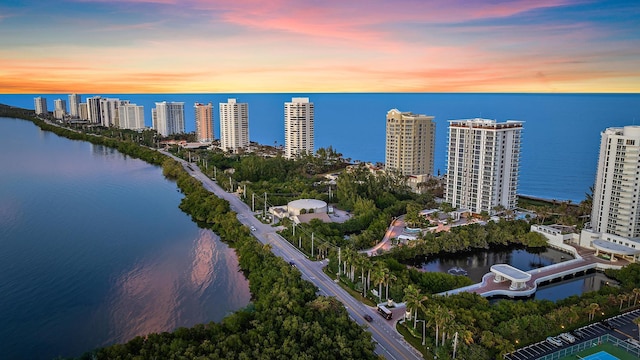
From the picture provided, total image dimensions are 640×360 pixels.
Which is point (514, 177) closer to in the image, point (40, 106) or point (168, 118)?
point (168, 118)

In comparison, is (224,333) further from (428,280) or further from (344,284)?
(428,280)

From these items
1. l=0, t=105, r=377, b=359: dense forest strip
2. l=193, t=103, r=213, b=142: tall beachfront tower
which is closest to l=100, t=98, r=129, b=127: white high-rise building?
l=193, t=103, r=213, b=142: tall beachfront tower

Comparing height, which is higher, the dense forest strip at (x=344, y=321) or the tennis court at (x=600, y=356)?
the dense forest strip at (x=344, y=321)

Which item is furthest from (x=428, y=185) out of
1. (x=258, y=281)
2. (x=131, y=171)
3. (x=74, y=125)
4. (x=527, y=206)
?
(x=74, y=125)

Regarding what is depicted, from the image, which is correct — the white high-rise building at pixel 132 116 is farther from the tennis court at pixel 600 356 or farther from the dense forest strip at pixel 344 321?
the tennis court at pixel 600 356

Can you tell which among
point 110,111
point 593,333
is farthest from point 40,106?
point 593,333

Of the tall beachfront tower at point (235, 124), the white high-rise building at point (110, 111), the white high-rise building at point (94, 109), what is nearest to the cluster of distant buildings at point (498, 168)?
the tall beachfront tower at point (235, 124)

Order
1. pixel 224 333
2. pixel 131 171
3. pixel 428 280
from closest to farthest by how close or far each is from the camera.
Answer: pixel 224 333 → pixel 428 280 → pixel 131 171
